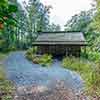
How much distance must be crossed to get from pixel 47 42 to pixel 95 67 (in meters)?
17.1

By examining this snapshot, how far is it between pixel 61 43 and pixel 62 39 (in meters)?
1.00

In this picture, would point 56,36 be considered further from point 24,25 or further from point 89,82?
point 89,82

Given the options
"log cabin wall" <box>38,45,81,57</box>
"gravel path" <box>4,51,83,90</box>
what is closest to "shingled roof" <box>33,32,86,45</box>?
"log cabin wall" <box>38,45,81,57</box>

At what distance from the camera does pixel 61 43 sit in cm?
2497

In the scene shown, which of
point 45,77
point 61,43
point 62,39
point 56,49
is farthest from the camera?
point 56,49

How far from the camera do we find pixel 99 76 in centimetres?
813

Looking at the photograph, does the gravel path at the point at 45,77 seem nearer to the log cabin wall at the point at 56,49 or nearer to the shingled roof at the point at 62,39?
the shingled roof at the point at 62,39

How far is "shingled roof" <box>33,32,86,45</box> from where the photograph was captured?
82.0ft

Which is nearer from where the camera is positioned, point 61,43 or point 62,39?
point 61,43

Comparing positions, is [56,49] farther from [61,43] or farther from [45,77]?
[45,77]

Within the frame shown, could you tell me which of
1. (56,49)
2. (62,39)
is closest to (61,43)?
(62,39)

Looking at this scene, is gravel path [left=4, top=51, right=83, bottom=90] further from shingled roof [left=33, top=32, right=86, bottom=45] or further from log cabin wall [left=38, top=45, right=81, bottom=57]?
log cabin wall [left=38, top=45, right=81, bottom=57]

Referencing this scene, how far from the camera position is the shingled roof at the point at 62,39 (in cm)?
2500

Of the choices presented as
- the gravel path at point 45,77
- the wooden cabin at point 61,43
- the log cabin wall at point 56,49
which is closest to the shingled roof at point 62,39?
the wooden cabin at point 61,43
